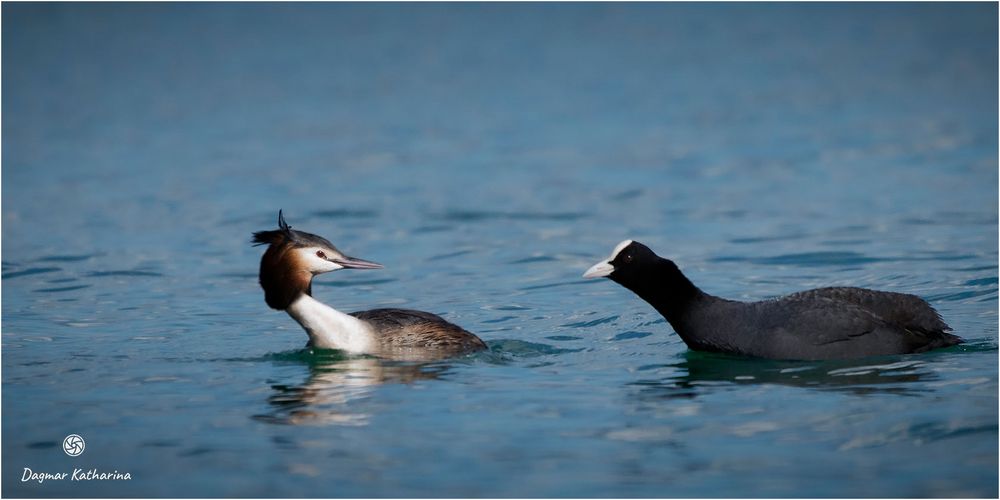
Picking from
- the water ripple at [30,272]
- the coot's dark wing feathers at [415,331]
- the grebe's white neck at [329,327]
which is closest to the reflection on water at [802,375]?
the coot's dark wing feathers at [415,331]

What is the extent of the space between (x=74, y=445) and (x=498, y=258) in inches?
374

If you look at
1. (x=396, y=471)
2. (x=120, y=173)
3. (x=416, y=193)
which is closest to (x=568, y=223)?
(x=416, y=193)

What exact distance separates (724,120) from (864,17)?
32.4m

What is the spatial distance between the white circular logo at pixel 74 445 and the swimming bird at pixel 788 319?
13.7ft

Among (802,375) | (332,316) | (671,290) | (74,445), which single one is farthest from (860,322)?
(74,445)

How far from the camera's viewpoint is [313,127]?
35625mm

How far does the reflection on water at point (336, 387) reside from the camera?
11133mm

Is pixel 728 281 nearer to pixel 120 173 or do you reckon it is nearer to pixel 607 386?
pixel 607 386

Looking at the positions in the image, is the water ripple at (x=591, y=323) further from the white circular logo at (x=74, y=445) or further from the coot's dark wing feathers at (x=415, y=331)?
the white circular logo at (x=74, y=445)

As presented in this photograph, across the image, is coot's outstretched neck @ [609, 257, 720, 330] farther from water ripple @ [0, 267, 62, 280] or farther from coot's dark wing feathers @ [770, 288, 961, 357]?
water ripple @ [0, 267, 62, 280]

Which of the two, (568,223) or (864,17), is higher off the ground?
(864,17)

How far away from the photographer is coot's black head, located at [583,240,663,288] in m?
12.7

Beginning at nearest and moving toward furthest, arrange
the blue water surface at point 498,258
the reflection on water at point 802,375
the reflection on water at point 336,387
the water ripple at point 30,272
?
the blue water surface at point 498,258
the reflection on water at point 336,387
the reflection on water at point 802,375
the water ripple at point 30,272

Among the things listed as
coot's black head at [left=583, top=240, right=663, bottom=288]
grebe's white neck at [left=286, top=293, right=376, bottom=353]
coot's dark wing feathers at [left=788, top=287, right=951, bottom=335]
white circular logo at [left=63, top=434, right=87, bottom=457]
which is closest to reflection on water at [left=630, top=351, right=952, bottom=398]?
coot's dark wing feathers at [left=788, top=287, right=951, bottom=335]
